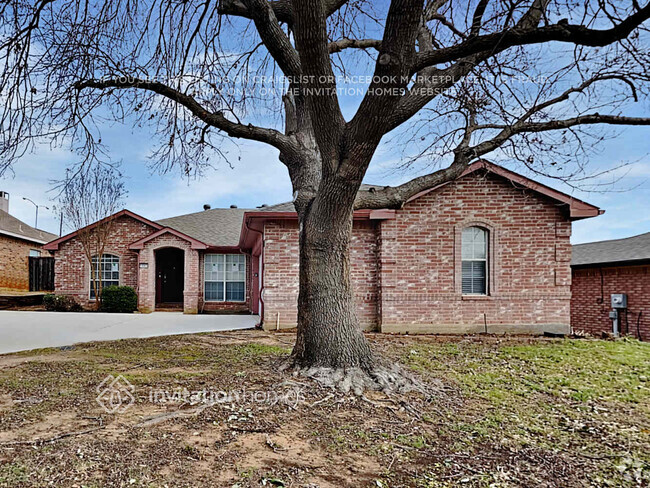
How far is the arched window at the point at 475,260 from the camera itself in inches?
Result: 446

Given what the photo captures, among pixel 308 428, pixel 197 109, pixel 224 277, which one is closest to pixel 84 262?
pixel 224 277

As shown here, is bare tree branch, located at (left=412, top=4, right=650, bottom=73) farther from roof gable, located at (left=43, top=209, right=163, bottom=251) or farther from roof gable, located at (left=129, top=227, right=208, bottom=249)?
roof gable, located at (left=43, top=209, right=163, bottom=251)

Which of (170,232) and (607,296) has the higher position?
(170,232)

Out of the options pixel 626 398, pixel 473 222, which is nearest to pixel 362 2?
pixel 473 222

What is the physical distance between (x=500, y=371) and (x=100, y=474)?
18.5 ft

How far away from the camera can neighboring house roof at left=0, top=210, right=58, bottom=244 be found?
22.9 m

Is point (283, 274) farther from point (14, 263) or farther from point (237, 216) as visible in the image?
point (14, 263)

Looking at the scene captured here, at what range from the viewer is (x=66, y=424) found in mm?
3988

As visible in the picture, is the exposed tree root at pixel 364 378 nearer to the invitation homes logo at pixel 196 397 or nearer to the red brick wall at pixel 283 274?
the invitation homes logo at pixel 196 397

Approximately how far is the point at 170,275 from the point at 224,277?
18.2ft

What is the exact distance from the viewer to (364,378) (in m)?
5.52

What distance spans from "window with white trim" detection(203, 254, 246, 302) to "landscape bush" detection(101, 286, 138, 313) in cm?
293

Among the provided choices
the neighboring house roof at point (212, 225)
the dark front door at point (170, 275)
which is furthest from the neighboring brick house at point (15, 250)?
the neighboring house roof at point (212, 225)

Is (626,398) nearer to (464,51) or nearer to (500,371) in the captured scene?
(500,371)
